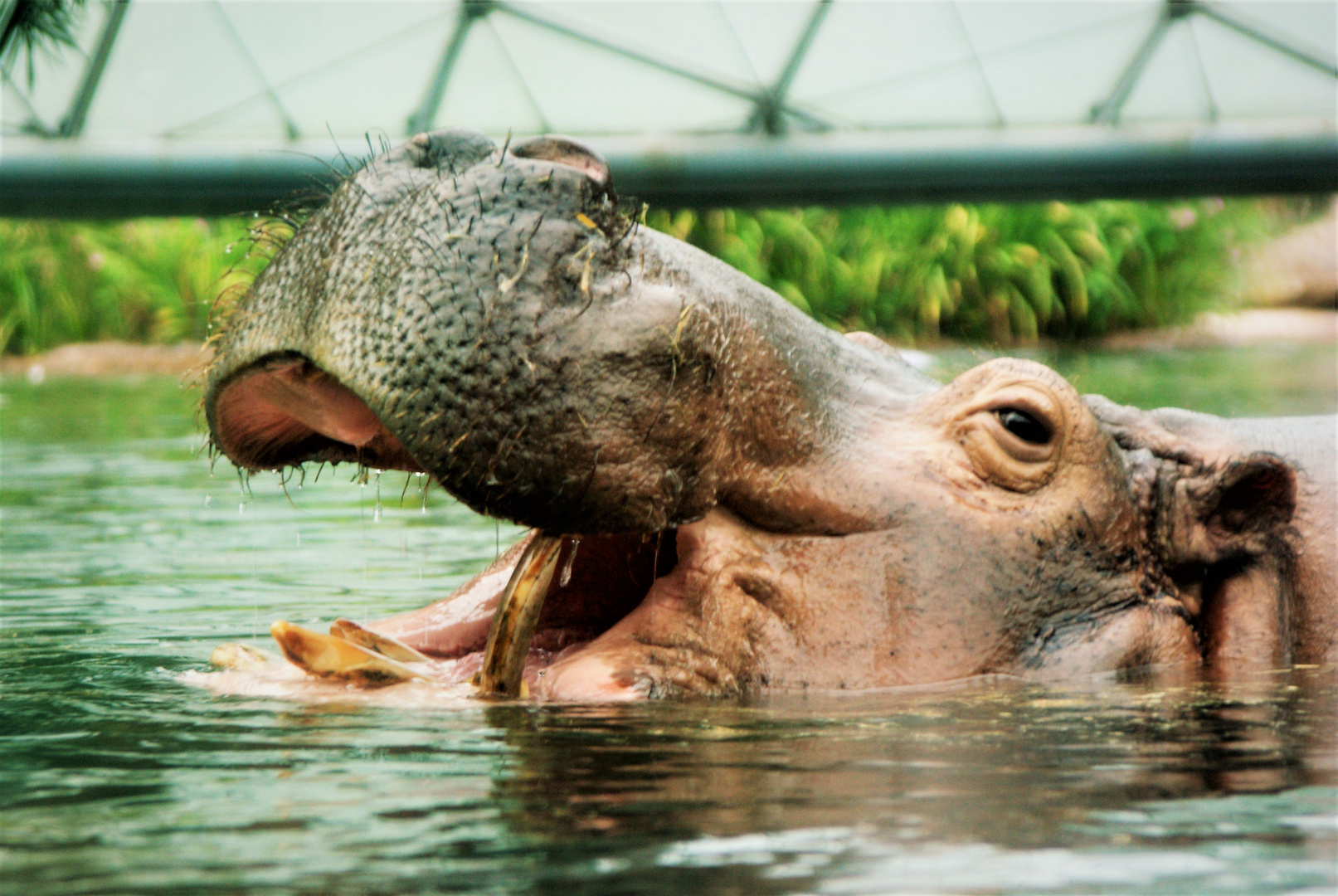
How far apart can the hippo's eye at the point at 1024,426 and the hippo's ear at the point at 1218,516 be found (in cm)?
40

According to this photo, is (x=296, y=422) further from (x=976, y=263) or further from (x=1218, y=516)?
(x=976, y=263)

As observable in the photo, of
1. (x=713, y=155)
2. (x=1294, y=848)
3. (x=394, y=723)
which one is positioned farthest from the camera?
(x=713, y=155)

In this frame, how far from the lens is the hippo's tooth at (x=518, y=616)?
12.4 ft

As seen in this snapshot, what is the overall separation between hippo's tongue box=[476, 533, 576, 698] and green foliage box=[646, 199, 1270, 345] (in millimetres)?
15304

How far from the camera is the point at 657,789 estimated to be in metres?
3.06

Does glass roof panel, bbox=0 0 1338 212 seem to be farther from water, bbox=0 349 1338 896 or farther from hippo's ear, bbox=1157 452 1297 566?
hippo's ear, bbox=1157 452 1297 566

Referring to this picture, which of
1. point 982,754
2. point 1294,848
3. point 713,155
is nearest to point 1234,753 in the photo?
point 982,754

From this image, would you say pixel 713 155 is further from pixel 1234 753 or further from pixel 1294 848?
pixel 1294 848

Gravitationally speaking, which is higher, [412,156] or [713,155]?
[713,155]

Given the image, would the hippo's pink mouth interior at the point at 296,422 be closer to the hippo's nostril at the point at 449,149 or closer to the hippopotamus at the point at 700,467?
the hippopotamus at the point at 700,467

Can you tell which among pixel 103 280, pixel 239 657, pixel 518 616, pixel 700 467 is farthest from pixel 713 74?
pixel 103 280

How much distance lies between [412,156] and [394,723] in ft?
3.78

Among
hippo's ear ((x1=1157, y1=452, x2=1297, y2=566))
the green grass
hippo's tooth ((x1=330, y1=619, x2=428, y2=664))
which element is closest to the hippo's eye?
hippo's ear ((x1=1157, y1=452, x2=1297, y2=566))

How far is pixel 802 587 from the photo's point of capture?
3.90 m
